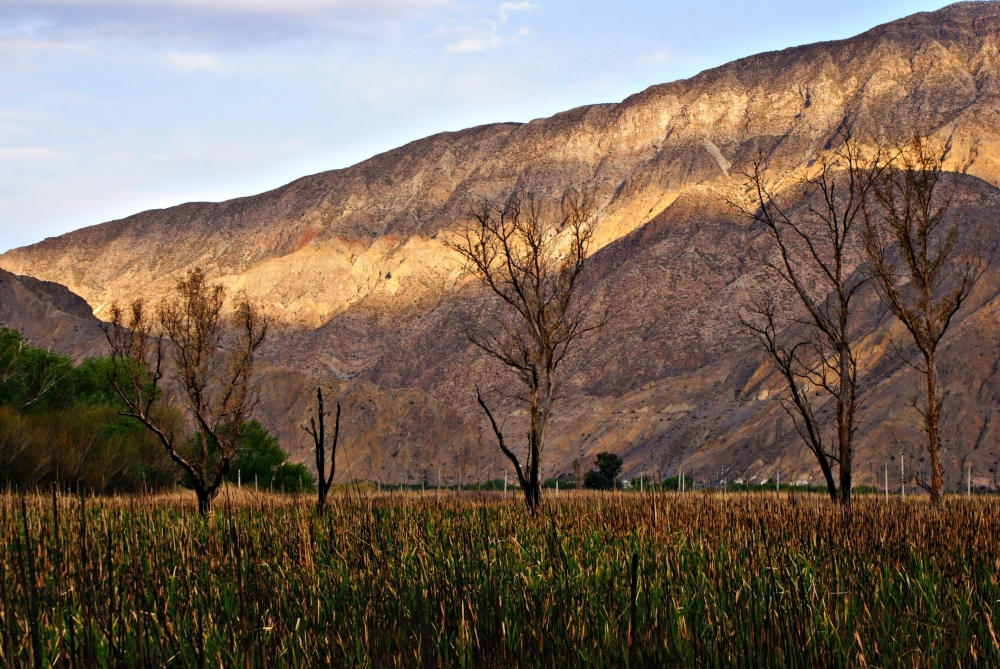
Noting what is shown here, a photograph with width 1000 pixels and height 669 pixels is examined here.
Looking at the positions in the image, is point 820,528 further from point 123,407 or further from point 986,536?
point 123,407

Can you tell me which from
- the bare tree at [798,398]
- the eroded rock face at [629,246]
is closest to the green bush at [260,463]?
the bare tree at [798,398]

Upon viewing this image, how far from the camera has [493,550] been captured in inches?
334

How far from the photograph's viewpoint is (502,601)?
255 inches

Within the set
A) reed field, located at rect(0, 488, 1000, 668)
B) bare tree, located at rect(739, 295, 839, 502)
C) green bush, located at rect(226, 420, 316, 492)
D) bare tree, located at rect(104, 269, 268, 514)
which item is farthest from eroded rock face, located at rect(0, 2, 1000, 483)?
reed field, located at rect(0, 488, 1000, 668)

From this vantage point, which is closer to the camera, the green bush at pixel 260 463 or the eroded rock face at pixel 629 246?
the green bush at pixel 260 463

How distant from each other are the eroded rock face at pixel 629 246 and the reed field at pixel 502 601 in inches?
1849

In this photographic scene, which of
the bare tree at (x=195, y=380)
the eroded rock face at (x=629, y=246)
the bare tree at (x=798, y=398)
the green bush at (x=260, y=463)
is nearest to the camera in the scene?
the bare tree at (x=798, y=398)

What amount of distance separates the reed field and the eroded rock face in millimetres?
46955

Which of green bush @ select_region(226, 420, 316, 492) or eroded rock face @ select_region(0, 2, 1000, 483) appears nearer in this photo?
green bush @ select_region(226, 420, 316, 492)

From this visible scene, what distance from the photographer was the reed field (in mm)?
5328

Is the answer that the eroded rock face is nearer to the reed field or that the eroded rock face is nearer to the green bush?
the green bush

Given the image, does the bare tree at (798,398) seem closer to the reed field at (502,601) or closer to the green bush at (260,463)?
the reed field at (502,601)

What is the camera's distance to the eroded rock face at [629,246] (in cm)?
7150

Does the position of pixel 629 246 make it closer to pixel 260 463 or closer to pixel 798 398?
pixel 260 463
